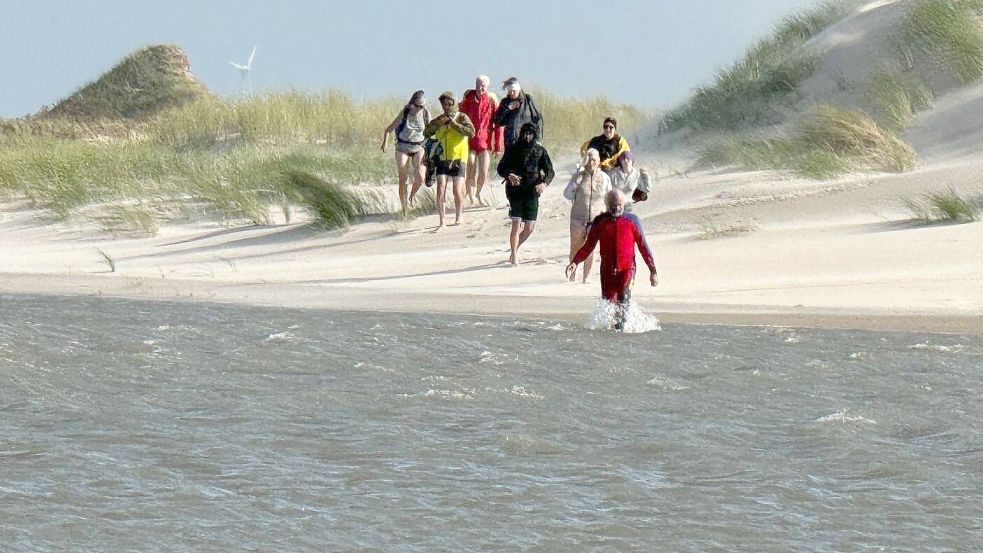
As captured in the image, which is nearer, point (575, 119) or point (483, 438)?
point (483, 438)

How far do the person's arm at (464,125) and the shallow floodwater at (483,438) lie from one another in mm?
4874

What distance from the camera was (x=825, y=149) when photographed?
2150cm

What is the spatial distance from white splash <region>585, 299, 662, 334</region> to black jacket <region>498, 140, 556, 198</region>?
120 inches

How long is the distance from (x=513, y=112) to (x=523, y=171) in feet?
8.11

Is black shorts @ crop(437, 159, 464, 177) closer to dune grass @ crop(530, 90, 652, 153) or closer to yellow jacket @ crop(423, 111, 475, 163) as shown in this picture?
yellow jacket @ crop(423, 111, 475, 163)

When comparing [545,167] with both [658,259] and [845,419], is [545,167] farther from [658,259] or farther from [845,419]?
[845,419]

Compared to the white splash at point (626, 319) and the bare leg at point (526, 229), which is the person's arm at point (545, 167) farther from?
the white splash at point (626, 319)

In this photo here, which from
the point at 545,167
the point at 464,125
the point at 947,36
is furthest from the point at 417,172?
the point at 947,36

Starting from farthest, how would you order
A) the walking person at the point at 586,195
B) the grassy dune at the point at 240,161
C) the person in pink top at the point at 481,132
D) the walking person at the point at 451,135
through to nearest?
the grassy dune at the point at 240,161 → the person in pink top at the point at 481,132 → the walking person at the point at 451,135 → the walking person at the point at 586,195

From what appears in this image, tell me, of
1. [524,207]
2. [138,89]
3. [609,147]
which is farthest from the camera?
[138,89]

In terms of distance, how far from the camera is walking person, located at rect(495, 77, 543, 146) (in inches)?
695

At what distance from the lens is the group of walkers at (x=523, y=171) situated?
40.3 ft

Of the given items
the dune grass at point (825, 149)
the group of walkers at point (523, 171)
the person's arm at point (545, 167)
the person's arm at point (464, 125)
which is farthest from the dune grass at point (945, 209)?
the person's arm at point (464, 125)

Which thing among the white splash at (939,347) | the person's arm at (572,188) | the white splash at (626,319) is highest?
the person's arm at (572,188)
